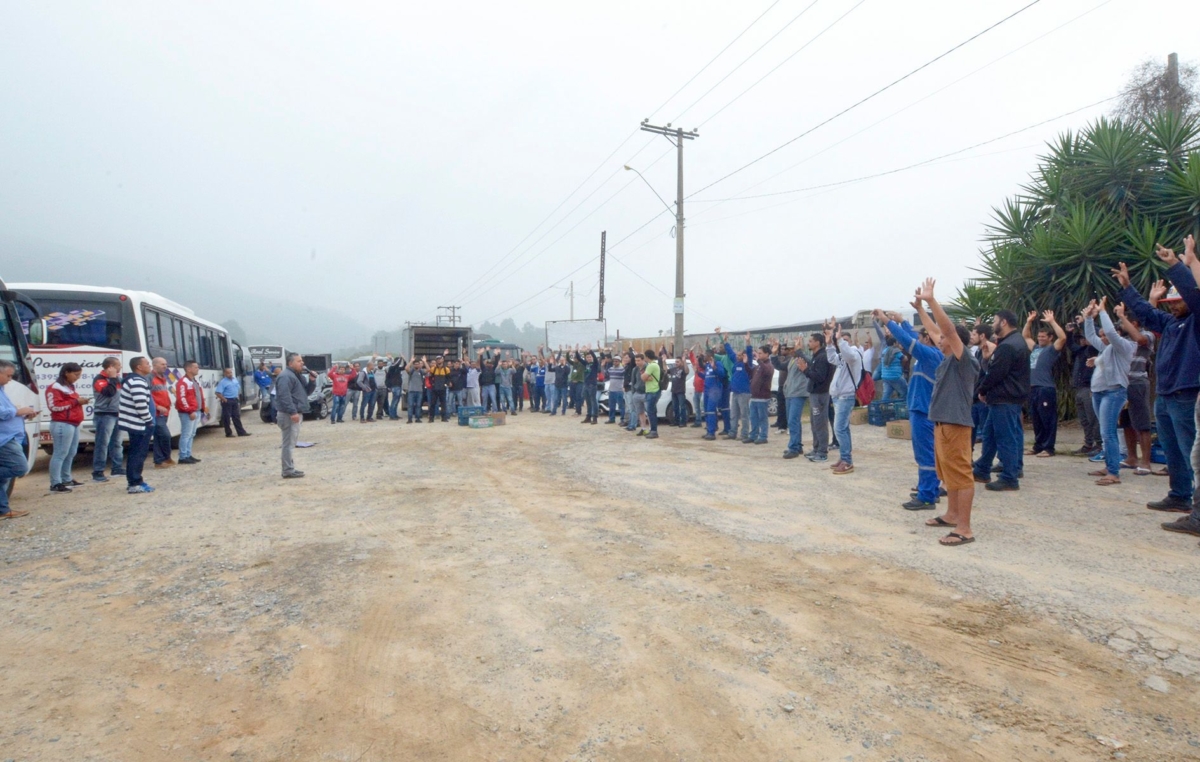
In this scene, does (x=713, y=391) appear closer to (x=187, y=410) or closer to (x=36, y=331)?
(x=187, y=410)

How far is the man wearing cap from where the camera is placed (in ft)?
17.3

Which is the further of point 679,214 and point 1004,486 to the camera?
point 679,214

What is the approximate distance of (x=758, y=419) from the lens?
11.4m

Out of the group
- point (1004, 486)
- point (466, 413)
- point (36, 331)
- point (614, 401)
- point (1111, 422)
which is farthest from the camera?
point (466, 413)

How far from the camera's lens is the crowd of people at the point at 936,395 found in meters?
5.45

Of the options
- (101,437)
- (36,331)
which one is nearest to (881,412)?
(101,437)

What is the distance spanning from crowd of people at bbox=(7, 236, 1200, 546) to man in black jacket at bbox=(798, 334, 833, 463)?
2 centimetres

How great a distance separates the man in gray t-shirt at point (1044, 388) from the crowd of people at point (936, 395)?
0.06 feet

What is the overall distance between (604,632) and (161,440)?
9163 millimetres

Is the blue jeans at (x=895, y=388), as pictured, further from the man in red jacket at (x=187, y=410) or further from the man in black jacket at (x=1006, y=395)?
the man in red jacket at (x=187, y=410)

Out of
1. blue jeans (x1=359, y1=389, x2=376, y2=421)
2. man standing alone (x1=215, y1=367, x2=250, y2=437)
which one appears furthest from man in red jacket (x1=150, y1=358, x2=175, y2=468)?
blue jeans (x1=359, y1=389, x2=376, y2=421)

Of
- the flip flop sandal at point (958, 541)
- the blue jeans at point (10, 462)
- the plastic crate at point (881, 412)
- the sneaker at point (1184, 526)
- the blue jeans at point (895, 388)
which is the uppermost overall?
the blue jeans at point (895, 388)

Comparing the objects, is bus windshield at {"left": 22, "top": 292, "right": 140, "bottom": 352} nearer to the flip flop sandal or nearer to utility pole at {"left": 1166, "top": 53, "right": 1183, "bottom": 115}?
the flip flop sandal

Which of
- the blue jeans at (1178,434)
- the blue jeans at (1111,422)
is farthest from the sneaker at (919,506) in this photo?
the blue jeans at (1111,422)
